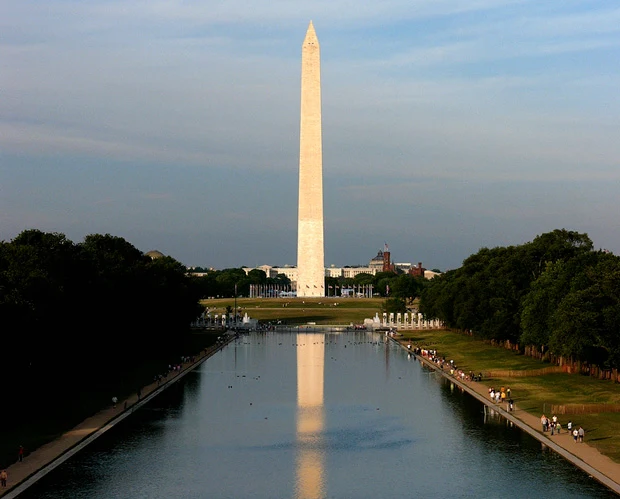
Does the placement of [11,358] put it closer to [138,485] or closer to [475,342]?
[138,485]

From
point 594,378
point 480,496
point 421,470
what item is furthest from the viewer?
point 594,378

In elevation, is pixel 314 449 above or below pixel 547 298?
below

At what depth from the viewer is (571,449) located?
4006 cm

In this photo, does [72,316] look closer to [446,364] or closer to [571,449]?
[446,364]

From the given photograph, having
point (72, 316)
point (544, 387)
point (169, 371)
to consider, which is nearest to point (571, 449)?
point (544, 387)

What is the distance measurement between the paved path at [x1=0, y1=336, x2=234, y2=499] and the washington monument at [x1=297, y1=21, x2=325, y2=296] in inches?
3574

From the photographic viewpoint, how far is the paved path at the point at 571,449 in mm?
34969

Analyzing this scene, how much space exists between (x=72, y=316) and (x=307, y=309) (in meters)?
91.4

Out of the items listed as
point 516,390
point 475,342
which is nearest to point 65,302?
point 516,390

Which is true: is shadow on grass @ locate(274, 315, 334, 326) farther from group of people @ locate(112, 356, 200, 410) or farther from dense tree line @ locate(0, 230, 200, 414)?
group of people @ locate(112, 356, 200, 410)

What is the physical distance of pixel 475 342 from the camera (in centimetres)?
10338

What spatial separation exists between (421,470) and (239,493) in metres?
7.47

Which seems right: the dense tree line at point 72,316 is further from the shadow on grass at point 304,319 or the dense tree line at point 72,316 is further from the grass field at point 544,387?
the shadow on grass at point 304,319

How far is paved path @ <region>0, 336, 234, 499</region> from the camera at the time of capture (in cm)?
3426
